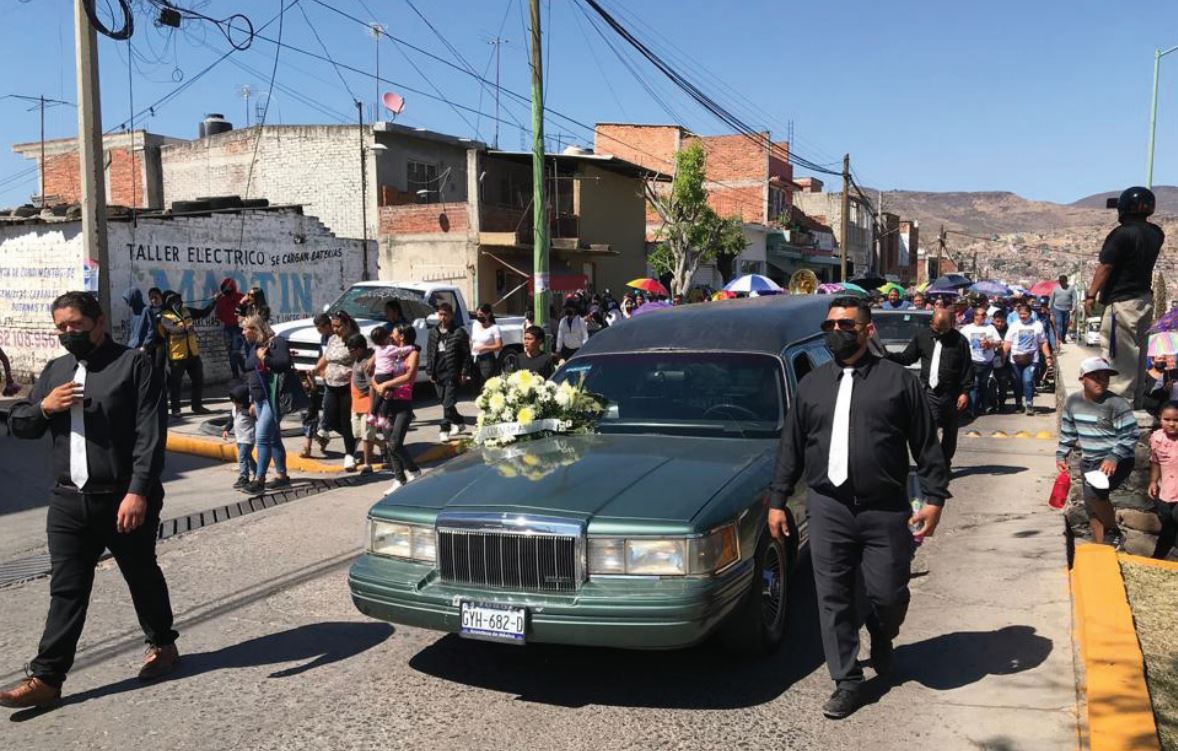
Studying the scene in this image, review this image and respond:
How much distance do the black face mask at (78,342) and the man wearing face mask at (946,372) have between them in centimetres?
694

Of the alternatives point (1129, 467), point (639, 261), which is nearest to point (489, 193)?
point (639, 261)

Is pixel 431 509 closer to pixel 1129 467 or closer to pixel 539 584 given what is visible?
pixel 539 584

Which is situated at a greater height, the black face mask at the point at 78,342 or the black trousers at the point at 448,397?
the black face mask at the point at 78,342

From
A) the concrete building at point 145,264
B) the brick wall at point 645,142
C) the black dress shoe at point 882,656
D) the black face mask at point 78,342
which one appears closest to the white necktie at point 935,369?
the black dress shoe at point 882,656

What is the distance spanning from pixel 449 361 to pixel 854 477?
889cm

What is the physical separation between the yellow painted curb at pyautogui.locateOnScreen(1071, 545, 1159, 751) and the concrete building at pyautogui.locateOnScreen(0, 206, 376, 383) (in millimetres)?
14737

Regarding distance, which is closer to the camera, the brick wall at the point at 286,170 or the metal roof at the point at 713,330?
the metal roof at the point at 713,330

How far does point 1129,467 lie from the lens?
7.43 metres

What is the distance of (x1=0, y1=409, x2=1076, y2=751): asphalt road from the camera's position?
4.41m

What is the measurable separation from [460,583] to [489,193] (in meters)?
25.7

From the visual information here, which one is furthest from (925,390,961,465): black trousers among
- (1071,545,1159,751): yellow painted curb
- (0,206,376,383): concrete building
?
(0,206,376,383): concrete building

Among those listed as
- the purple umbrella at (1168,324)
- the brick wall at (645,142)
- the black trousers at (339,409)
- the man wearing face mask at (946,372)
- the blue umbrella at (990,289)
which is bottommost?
the black trousers at (339,409)

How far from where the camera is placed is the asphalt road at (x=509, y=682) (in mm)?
4406

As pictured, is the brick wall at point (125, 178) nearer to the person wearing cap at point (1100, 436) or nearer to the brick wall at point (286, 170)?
the brick wall at point (286, 170)
